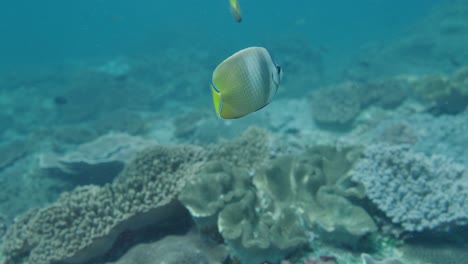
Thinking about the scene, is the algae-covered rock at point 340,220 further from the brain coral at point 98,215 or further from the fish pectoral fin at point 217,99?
the fish pectoral fin at point 217,99

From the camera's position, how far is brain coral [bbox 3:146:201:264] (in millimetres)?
4172

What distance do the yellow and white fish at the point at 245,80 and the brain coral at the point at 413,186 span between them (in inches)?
109

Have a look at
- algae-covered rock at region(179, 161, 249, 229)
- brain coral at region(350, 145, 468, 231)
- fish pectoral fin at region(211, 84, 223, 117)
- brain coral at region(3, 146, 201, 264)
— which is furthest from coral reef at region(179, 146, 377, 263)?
fish pectoral fin at region(211, 84, 223, 117)

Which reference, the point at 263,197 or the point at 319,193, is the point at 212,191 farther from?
the point at 319,193

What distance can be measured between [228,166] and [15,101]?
2004 cm

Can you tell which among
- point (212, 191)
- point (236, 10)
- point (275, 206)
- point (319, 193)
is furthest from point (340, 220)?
point (236, 10)

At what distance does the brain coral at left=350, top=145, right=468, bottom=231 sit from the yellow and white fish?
9.10 ft

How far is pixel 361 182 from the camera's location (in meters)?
4.35

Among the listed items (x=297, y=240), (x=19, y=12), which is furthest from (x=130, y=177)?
(x=19, y=12)

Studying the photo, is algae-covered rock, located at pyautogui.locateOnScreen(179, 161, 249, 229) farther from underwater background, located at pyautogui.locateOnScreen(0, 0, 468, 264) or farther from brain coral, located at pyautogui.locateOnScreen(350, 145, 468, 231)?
brain coral, located at pyautogui.locateOnScreen(350, 145, 468, 231)

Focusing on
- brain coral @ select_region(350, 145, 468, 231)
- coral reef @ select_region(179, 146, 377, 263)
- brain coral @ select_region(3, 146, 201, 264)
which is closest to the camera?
coral reef @ select_region(179, 146, 377, 263)

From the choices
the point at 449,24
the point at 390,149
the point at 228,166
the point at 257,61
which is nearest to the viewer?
the point at 257,61

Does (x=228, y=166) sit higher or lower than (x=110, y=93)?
lower

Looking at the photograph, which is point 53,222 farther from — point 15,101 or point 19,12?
point 19,12
